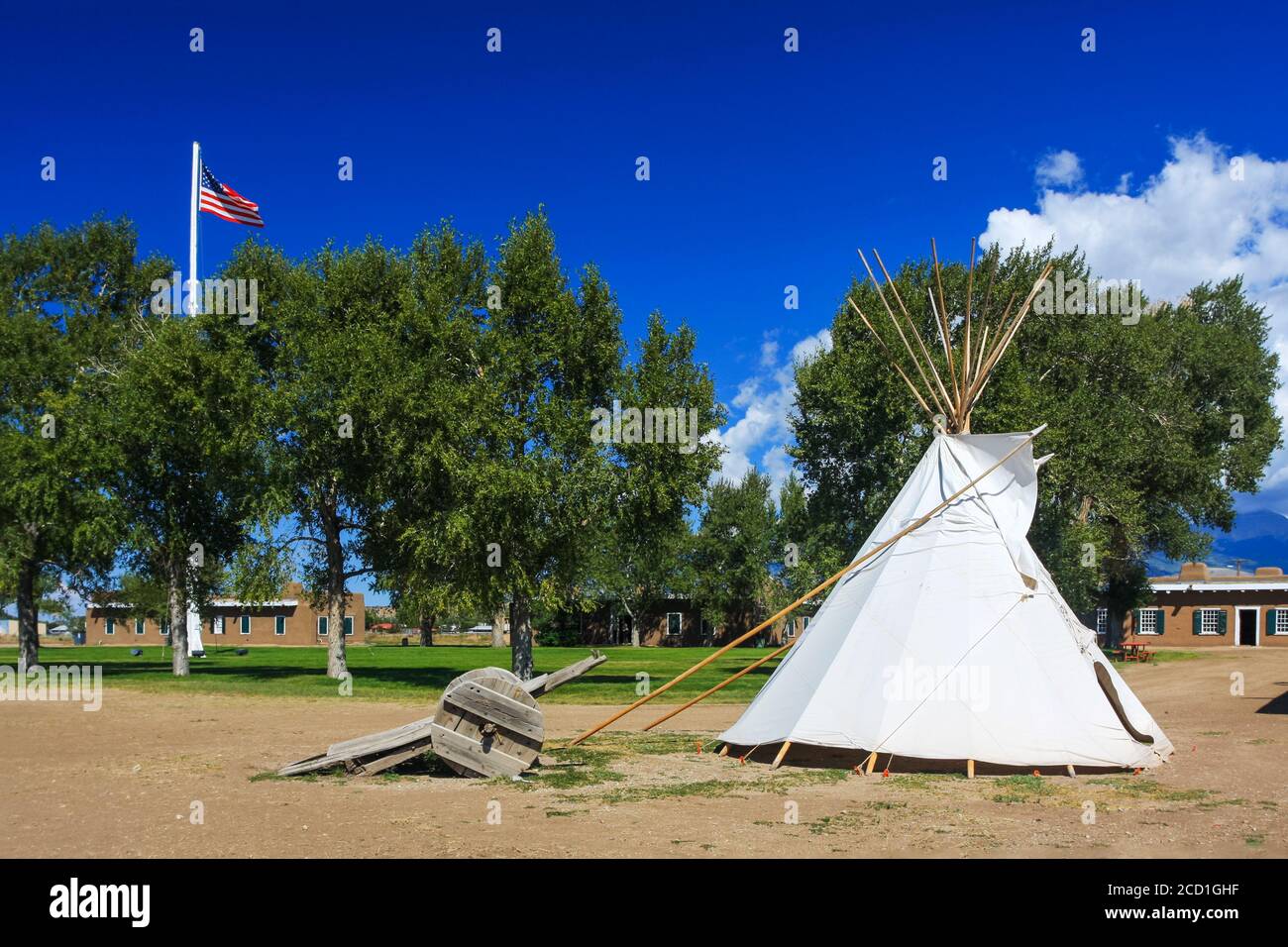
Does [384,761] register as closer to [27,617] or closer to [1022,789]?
[1022,789]

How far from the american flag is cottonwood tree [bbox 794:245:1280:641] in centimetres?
2073

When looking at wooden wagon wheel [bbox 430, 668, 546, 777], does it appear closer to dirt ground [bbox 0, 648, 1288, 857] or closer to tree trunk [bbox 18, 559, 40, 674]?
dirt ground [bbox 0, 648, 1288, 857]

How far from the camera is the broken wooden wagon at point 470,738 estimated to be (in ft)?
45.3

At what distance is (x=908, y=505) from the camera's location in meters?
17.4

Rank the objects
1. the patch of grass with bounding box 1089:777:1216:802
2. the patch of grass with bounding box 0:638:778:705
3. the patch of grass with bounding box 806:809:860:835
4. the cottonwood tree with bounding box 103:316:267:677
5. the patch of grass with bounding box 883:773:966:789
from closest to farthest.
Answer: the patch of grass with bounding box 806:809:860:835, the patch of grass with bounding box 1089:777:1216:802, the patch of grass with bounding box 883:773:966:789, the patch of grass with bounding box 0:638:778:705, the cottonwood tree with bounding box 103:316:267:677

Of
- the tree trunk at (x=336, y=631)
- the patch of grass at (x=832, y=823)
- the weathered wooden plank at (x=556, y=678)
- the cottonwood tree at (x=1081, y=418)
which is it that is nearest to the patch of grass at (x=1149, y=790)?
the patch of grass at (x=832, y=823)

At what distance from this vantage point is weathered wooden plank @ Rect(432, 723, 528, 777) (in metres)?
13.8

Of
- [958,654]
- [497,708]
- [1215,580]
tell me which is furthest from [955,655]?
[1215,580]

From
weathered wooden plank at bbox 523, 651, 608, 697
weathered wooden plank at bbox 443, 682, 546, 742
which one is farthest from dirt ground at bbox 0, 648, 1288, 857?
weathered wooden plank at bbox 523, 651, 608, 697

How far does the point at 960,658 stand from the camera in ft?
47.5

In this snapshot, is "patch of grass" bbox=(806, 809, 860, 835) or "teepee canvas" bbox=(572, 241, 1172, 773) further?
"teepee canvas" bbox=(572, 241, 1172, 773)
